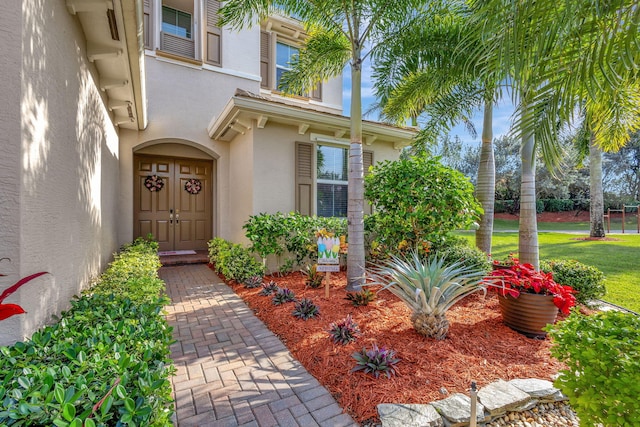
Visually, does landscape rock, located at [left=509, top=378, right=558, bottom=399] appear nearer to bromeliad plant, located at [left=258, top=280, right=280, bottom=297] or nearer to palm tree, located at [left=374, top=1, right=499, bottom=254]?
bromeliad plant, located at [left=258, top=280, right=280, bottom=297]

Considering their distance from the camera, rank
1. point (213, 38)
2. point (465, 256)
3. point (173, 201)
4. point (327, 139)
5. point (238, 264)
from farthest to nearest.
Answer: point (213, 38), point (173, 201), point (327, 139), point (238, 264), point (465, 256)

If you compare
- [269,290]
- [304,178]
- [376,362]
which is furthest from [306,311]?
[304,178]

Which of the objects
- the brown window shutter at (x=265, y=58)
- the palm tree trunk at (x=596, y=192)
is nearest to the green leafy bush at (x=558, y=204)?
the palm tree trunk at (x=596, y=192)

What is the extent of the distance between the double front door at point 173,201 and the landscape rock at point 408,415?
810 centimetres

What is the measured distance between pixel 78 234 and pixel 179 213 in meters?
5.57

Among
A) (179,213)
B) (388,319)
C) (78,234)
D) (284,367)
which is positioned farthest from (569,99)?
(179,213)

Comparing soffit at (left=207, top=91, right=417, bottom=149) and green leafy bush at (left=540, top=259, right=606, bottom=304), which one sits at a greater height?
soffit at (left=207, top=91, right=417, bottom=149)

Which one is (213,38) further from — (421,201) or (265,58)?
(421,201)

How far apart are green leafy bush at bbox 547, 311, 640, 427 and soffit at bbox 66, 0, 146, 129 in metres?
5.02

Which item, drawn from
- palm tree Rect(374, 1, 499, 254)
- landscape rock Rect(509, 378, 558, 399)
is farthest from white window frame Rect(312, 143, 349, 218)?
landscape rock Rect(509, 378, 558, 399)

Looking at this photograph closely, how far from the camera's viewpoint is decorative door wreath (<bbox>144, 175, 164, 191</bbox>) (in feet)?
27.3

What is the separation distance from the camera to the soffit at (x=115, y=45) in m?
3.08

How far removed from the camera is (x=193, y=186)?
893 centimetres

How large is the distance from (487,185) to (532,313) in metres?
4.19
